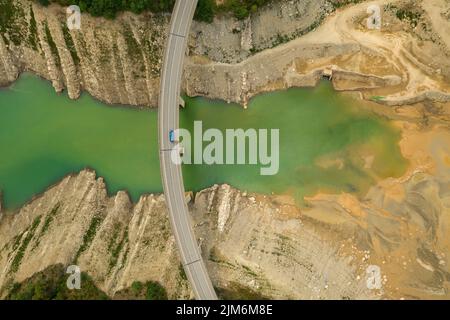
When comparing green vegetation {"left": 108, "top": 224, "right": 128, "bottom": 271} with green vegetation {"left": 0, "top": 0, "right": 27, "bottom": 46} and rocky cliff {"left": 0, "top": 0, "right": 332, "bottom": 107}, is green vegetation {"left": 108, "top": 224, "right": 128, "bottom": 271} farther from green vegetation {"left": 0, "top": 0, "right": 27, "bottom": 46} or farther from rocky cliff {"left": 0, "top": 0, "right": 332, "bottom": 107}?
green vegetation {"left": 0, "top": 0, "right": 27, "bottom": 46}

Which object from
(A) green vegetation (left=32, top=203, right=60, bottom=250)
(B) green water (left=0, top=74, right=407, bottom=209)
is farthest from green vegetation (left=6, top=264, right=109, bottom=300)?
(B) green water (left=0, top=74, right=407, bottom=209)

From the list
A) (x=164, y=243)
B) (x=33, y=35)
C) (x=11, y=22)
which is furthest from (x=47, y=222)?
(x=11, y=22)

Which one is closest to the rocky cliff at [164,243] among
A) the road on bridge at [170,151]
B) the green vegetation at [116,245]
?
the green vegetation at [116,245]

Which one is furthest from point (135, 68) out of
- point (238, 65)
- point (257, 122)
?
point (257, 122)

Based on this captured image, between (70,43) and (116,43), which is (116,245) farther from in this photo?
(70,43)

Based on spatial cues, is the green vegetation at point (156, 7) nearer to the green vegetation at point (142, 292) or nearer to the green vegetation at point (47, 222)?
the green vegetation at point (47, 222)
